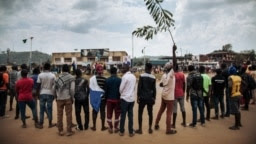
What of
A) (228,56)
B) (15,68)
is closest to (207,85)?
(15,68)

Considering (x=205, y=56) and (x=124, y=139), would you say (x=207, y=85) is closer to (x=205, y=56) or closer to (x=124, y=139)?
(x=124, y=139)

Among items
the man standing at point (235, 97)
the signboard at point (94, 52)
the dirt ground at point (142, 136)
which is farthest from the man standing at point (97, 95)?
Answer: the signboard at point (94, 52)

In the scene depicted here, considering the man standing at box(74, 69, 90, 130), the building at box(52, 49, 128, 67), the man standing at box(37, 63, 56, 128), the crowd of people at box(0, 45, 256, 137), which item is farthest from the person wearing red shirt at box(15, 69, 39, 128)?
the building at box(52, 49, 128, 67)

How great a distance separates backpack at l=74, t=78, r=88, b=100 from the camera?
8938mm

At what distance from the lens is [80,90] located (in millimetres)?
8977

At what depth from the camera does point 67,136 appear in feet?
27.5

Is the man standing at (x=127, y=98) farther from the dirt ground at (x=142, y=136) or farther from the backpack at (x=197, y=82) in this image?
the backpack at (x=197, y=82)

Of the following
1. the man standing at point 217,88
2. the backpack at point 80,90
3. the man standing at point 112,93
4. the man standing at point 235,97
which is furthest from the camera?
the man standing at point 217,88

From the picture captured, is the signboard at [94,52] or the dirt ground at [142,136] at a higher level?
the signboard at [94,52]

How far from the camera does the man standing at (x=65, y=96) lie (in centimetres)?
848

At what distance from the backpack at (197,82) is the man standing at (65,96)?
12.3 feet

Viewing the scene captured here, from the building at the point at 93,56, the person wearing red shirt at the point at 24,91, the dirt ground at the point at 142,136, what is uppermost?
the building at the point at 93,56

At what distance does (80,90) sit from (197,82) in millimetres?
3630

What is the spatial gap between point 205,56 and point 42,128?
4813 inches
